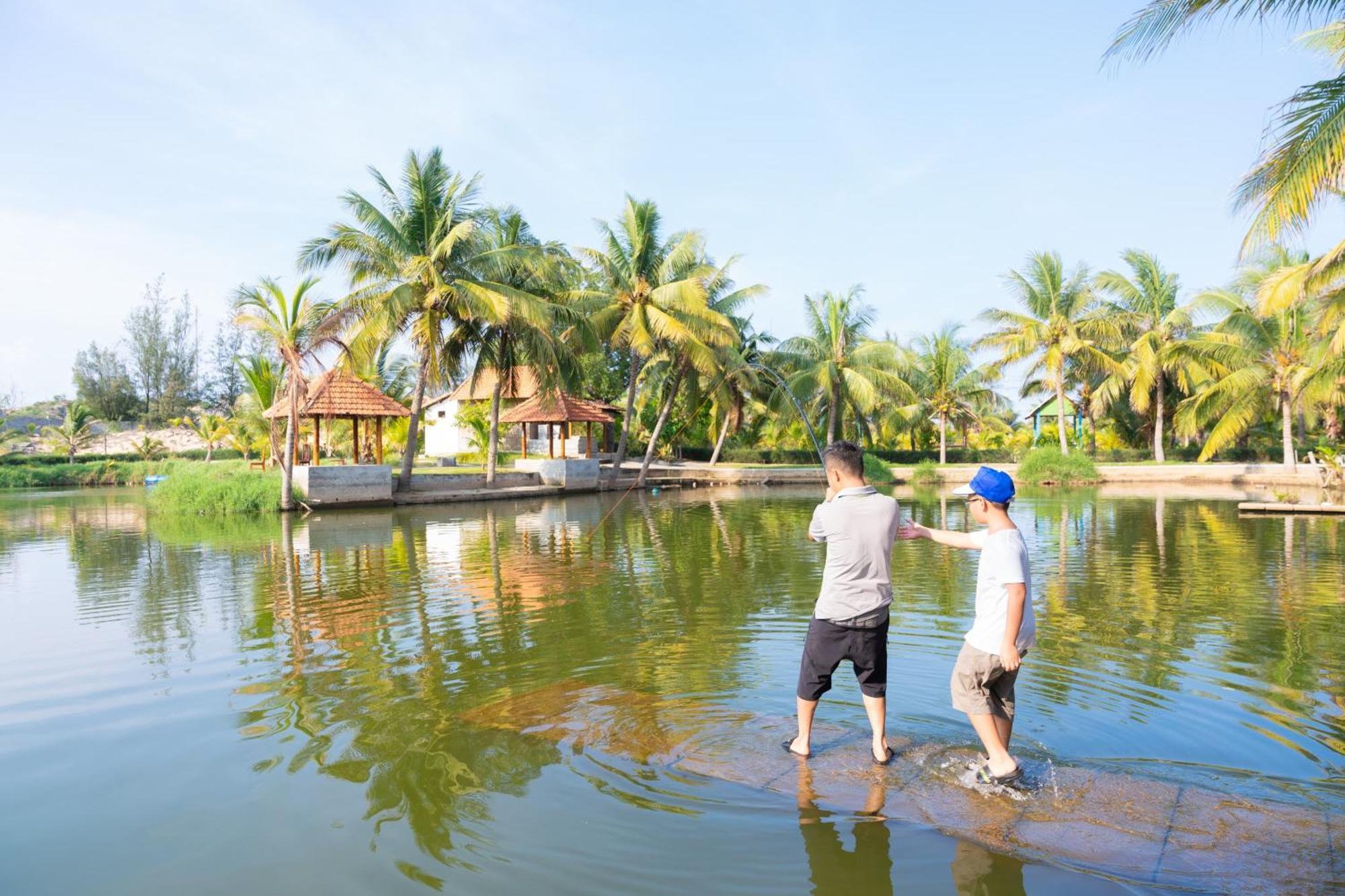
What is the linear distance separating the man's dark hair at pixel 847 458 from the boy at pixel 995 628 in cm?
42

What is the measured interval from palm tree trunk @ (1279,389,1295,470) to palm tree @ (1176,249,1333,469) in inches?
0.9

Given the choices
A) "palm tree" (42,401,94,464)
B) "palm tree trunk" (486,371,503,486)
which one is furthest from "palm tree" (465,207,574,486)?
"palm tree" (42,401,94,464)

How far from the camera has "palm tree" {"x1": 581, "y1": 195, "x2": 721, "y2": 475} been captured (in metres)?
28.5

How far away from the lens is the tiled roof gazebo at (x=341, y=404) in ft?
84.3

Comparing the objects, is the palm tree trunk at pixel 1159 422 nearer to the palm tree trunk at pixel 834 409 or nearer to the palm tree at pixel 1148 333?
the palm tree at pixel 1148 333

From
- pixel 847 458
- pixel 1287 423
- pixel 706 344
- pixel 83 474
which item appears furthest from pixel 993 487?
pixel 83 474

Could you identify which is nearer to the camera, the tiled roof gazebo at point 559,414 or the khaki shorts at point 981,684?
the khaki shorts at point 981,684

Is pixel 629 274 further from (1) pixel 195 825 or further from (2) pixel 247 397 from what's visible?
(1) pixel 195 825

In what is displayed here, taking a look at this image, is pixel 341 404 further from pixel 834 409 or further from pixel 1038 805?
pixel 1038 805

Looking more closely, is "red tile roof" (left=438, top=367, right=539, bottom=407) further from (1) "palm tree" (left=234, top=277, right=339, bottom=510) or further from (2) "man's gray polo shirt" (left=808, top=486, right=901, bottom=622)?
(2) "man's gray polo shirt" (left=808, top=486, right=901, bottom=622)

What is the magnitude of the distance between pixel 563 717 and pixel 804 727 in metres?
1.65

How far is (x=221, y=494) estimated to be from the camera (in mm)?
22109

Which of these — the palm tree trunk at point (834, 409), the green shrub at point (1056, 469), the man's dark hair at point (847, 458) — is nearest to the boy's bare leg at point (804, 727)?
the man's dark hair at point (847, 458)

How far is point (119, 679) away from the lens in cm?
669
